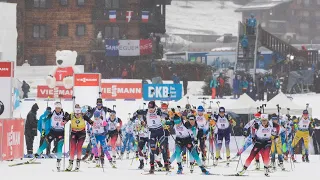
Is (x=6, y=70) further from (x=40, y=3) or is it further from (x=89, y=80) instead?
(x=40, y=3)

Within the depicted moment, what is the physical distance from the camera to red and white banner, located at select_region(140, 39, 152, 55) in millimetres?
63016

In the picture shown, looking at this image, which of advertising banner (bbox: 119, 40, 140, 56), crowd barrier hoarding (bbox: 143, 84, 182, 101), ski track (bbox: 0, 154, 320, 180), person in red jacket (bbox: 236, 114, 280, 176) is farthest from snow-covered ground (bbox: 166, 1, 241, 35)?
person in red jacket (bbox: 236, 114, 280, 176)

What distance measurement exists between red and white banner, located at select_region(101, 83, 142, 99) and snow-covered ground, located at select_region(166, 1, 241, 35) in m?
85.4

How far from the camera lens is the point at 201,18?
142m

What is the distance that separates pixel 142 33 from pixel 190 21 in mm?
71644

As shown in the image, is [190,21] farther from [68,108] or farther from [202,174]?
[202,174]

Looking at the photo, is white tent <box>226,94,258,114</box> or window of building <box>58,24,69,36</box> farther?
window of building <box>58,24,69,36</box>

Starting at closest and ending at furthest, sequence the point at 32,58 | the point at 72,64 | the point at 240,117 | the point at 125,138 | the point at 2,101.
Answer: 1. the point at 2,101
2. the point at 125,138
3. the point at 240,117
4. the point at 72,64
5. the point at 32,58

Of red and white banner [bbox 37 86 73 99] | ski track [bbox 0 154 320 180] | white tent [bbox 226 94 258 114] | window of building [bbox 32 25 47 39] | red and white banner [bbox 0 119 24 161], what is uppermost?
window of building [bbox 32 25 47 39]

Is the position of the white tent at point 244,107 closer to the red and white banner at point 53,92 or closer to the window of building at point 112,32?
the red and white banner at point 53,92

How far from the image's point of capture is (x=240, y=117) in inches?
1407

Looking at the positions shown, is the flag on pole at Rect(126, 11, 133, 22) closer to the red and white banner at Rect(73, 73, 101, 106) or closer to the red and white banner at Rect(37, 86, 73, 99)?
the red and white banner at Rect(37, 86, 73, 99)

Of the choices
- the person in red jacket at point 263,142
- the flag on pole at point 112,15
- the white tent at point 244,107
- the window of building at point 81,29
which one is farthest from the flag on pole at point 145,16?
the person in red jacket at point 263,142

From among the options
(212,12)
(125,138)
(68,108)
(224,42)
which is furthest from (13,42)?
(212,12)
